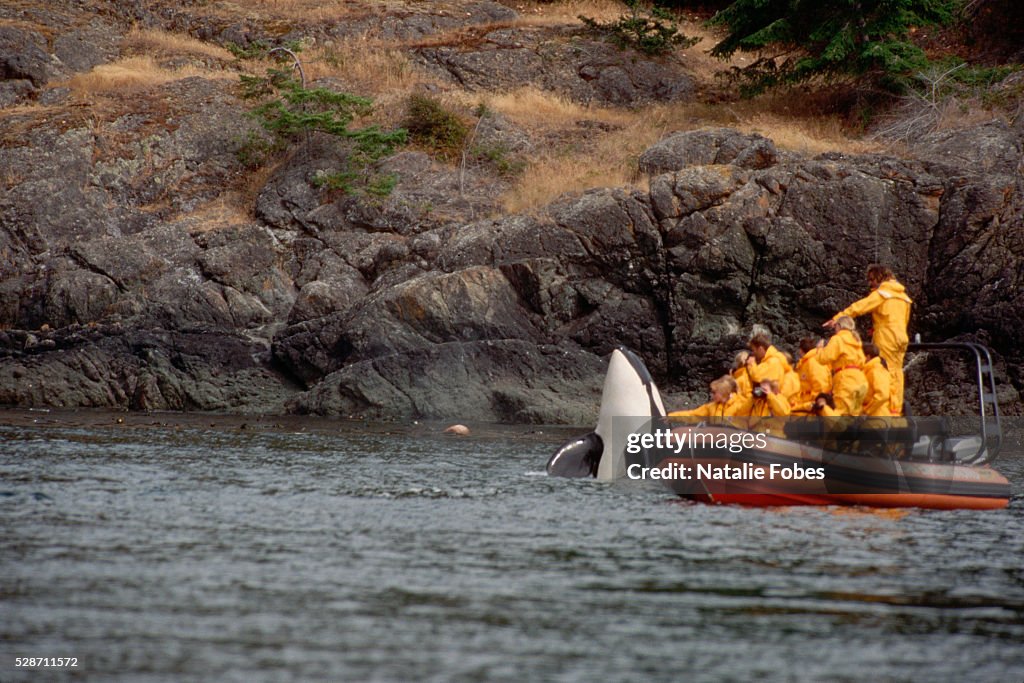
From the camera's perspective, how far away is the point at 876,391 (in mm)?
13750

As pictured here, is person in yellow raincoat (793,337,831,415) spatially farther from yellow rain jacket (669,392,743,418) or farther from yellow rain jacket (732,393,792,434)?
yellow rain jacket (669,392,743,418)

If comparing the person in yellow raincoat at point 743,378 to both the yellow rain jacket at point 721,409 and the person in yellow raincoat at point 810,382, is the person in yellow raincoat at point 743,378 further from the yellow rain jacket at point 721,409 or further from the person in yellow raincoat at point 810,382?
the person in yellow raincoat at point 810,382

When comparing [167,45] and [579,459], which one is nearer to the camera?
[579,459]

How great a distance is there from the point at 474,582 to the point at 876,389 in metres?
6.79

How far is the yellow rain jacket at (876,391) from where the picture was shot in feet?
45.1

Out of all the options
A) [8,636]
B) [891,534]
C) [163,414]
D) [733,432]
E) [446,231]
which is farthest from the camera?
[446,231]

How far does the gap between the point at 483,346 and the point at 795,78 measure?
14.8 m

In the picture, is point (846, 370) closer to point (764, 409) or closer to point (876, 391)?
point (876, 391)

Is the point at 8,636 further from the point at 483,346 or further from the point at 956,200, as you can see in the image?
the point at 956,200

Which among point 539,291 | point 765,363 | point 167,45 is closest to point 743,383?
point 765,363

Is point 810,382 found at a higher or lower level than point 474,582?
higher

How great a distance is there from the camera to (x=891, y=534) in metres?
11.4

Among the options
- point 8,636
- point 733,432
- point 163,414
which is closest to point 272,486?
point 733,432

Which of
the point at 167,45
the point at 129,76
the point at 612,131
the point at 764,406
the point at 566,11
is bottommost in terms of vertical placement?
the point at 764,406
